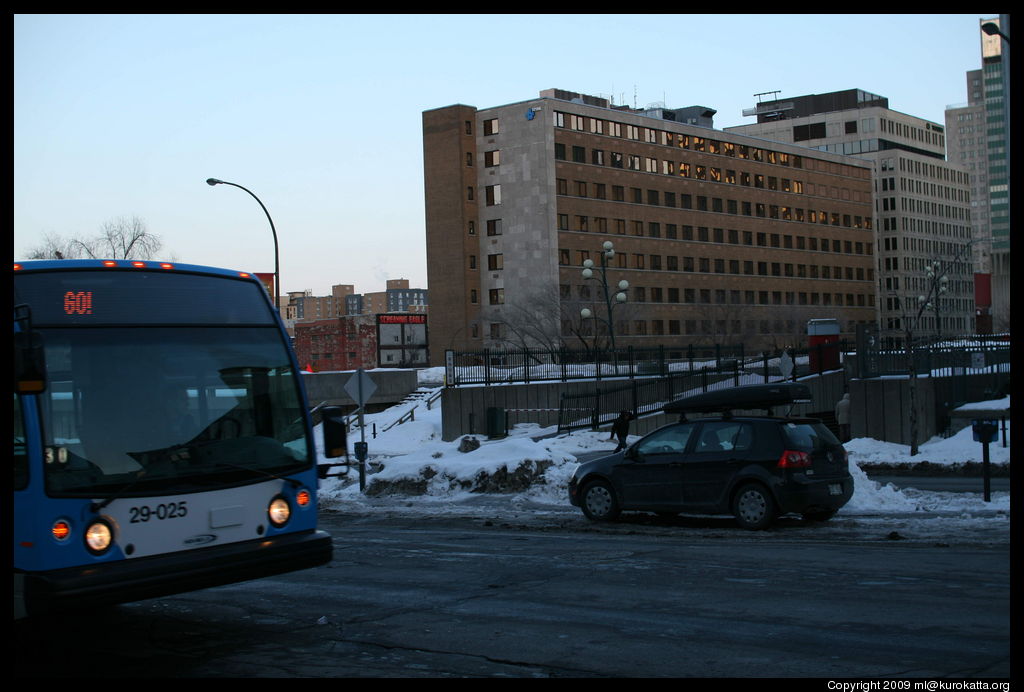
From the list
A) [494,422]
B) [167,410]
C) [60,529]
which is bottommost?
[494,422]

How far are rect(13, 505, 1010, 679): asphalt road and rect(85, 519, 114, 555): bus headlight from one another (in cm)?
87

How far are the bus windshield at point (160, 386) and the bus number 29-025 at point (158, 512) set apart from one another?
0.37 feet

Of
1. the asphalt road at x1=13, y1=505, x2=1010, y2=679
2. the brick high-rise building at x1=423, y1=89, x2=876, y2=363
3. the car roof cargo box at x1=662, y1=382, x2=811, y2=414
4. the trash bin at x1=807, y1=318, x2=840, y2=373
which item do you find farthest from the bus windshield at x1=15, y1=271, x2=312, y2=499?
the brick high-rise building at x1=423, y1=89, x2=876, y2=363

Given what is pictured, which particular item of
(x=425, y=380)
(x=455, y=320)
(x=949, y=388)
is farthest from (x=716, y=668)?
(x=455, y=320)

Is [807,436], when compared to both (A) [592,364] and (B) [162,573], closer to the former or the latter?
(B) [162,573]

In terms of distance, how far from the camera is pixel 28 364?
711cm

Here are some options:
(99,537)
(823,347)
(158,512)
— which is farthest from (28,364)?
(823,347)

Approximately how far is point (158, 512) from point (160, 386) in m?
0.94

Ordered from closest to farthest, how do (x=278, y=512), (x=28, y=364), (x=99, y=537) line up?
1. (x=28, y=364)
2. (x=99, y=537)
3. (x=278, y=512)

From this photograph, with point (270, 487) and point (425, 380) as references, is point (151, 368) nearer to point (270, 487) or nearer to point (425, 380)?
point (270, 487)

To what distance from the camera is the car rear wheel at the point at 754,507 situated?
47.7 ft

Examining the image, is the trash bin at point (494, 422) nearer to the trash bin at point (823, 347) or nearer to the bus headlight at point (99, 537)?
the trash bin at point (823, 347)

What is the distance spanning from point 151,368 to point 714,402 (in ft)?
30.1
